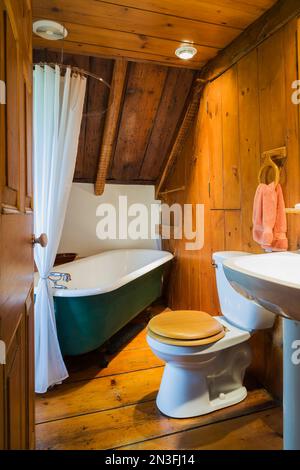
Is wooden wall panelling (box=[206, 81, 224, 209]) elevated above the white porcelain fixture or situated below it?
above

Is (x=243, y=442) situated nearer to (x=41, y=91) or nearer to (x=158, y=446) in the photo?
(x=158, y=446)

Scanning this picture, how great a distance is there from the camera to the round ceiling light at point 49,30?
1.74m

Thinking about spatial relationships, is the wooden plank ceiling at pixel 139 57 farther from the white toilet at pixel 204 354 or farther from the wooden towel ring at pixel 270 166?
the white toilet at pixel 204 354

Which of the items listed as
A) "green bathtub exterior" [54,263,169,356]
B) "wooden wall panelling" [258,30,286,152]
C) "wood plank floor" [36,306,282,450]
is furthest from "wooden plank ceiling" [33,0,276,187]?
"wood plank floor" [36,306,282,450]

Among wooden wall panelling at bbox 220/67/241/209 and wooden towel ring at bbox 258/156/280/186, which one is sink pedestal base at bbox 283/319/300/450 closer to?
wooden towel ring at bbox 258/156/280/186

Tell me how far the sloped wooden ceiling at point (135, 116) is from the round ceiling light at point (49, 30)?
31 cm

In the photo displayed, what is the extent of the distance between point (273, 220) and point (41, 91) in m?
1.60

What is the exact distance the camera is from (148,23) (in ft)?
5.84

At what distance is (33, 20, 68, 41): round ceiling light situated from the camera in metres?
1.74

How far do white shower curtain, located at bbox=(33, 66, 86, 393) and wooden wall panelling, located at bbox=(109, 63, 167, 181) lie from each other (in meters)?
0.80

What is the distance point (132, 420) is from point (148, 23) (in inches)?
92.7

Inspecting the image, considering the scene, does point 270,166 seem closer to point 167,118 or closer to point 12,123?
point 12,123

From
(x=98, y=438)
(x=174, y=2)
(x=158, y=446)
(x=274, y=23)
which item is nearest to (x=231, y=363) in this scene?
(x=158, y=446)

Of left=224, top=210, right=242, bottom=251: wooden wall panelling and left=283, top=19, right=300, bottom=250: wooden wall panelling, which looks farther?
left=224, top=210, right=242, bottom=251: wooden wall panelling
